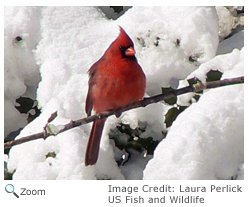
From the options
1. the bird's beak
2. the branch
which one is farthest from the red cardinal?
the branch

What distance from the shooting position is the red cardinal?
7.16ft

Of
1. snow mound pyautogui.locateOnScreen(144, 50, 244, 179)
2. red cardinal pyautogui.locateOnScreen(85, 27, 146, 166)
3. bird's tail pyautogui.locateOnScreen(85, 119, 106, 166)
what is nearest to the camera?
snow mound pyautogui.locateOnScreen(144, 50, 244, 179)

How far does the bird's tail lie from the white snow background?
0.03 metres

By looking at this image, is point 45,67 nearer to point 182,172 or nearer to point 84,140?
point 84,140

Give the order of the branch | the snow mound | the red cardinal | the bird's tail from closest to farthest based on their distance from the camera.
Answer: the branch → the snow mound → the bird's tail → the red cardinal

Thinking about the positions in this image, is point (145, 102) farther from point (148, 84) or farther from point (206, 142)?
point (148, 84)

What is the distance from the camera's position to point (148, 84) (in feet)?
7.38

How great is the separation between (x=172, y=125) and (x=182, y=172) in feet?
0.81
